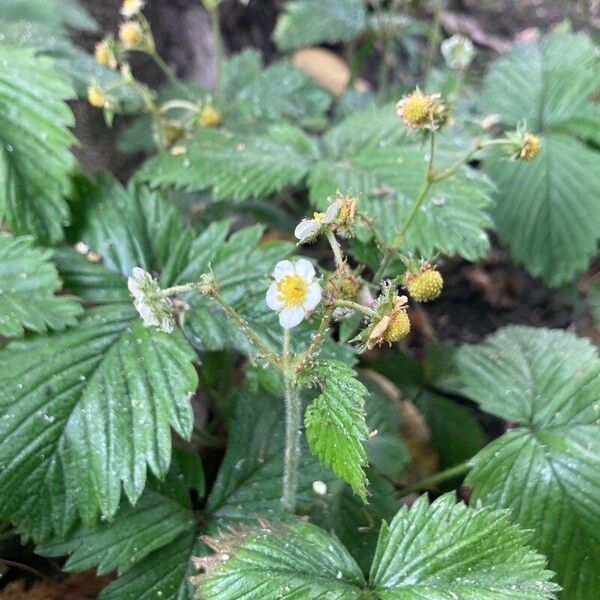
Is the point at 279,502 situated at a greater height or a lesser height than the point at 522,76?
lesser

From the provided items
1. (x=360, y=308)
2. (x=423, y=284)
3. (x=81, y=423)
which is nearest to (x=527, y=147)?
(x=423, y=284)

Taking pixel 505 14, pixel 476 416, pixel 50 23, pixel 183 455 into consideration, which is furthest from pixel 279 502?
pixel 505 14

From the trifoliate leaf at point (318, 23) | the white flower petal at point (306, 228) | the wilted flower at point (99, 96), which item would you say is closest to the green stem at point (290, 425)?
the white flower petal at point (306, 228)

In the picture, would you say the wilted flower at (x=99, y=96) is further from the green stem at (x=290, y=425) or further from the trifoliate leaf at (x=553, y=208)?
the trifoliate leaf at (x=553, y=208)

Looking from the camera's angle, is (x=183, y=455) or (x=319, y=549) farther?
(x=183, y=455)

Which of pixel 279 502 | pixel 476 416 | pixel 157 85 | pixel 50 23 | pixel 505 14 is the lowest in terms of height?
pixel 279 502

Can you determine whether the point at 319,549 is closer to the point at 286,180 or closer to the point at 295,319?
the point at 295,319
